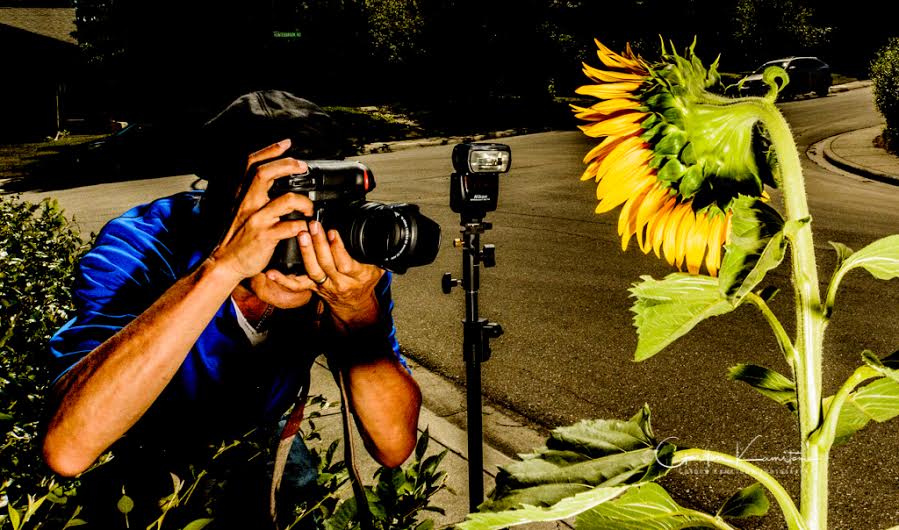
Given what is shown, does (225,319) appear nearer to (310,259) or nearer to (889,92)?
(310,259)

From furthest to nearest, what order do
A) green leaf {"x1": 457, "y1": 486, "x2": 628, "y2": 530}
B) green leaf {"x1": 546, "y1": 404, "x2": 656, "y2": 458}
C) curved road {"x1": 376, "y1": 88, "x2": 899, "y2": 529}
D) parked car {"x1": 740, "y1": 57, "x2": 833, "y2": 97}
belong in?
parked car {"x1": 740, "y1": 57, "x2": 833, "y2": 97} < curved road {"x1": 376, "y1": 88, "x2": 899, "y2": 529} < green leaf {"x1": 546, "y1": 404, "x2": 656, "y2": 458} < green leaf {"x1": 457, "y1": 486, "x2": 628, "y2": 530}

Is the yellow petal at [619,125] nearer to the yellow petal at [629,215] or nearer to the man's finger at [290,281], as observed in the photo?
the yellow petal at [629,215]

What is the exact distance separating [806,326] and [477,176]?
213 cm

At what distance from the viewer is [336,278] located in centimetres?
158

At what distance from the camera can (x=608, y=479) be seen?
1.42 ft

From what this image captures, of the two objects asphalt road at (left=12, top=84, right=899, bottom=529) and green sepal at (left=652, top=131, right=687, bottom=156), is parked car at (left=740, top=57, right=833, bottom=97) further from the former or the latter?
green sepal at (left=652, top=131, right=687, bottom=156)

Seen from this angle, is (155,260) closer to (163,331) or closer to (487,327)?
(163,331)

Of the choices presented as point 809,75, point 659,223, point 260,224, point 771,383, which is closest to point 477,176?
point 260,224

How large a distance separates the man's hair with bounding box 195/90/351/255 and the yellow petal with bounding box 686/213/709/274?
45.4 inches

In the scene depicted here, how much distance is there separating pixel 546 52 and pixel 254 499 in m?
25.8

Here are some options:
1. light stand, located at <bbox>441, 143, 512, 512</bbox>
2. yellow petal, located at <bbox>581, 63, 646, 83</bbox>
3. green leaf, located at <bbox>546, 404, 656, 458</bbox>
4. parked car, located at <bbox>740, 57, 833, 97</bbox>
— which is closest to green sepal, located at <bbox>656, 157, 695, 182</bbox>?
yellow petal, located at <bbox>581, 63, 646, 83</bbox>

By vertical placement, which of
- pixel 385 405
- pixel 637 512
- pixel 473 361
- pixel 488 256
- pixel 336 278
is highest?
pixel 637 512

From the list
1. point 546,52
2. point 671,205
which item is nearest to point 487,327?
point 671,205

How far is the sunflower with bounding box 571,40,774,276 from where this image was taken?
541mm
